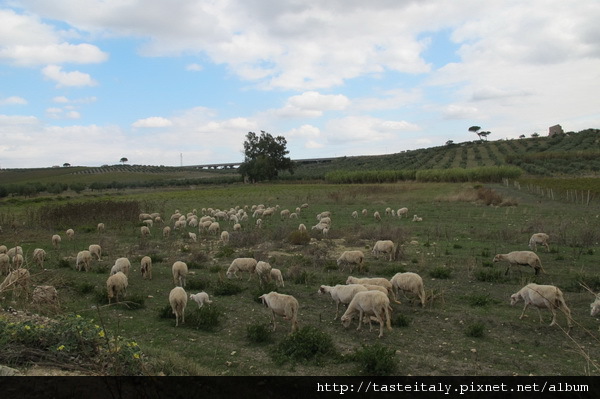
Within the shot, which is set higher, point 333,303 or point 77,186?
point 77,186

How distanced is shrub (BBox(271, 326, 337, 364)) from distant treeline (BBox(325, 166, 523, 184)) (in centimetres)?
6833

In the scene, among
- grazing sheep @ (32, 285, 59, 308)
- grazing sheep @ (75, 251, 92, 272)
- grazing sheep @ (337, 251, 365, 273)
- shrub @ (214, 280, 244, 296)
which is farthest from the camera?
grazing sheep @ (75, 251, 92, 272)

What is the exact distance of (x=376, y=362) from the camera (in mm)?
7180

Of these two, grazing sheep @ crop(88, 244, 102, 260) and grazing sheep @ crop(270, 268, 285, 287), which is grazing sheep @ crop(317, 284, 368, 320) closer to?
grazing sheep @ crop(270, 268, 285, 287)

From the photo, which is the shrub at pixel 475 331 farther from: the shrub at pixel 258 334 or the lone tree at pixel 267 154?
the lone tree at pixel 267 154

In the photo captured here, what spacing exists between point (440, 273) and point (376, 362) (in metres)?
7.41

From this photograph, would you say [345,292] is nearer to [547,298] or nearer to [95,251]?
[547,298]

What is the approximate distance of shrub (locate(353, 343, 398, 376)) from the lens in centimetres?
704

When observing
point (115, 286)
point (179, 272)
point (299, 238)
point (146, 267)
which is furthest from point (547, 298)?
point (299, 238)

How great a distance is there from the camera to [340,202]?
143 feet

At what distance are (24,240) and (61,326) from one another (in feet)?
70.4

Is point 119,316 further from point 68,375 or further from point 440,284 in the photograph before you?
point 440,284

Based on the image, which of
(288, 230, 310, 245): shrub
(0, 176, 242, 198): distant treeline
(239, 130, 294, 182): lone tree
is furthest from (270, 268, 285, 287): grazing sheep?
(239, 130, 294, 182): lone tree
